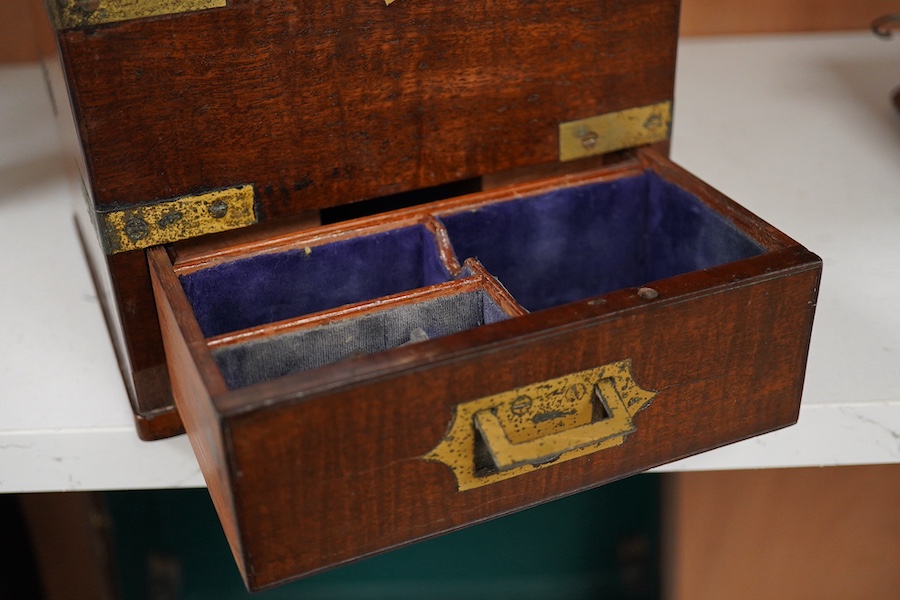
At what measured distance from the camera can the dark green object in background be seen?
1.42m

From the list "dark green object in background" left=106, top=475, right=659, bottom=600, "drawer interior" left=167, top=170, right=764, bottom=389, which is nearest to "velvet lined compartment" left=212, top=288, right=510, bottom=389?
"drawer interior" left=167, top=170, right=764, bottom=389

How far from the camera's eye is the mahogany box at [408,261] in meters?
0.67

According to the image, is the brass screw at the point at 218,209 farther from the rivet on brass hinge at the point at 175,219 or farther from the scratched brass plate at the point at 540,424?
the scratched brass plate at the point at 540,424

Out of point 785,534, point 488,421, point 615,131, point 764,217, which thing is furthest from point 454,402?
point 785,534

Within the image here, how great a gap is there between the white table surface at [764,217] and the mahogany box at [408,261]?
7cm

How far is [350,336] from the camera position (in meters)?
0.77

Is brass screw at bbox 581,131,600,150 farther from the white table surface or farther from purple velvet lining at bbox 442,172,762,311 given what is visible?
the white table surface

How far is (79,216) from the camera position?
1129 millimetres

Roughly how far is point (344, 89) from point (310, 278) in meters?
0.15

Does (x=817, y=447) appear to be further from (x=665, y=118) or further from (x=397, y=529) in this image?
(x=397, y=529)

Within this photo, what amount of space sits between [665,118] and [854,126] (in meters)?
0.53

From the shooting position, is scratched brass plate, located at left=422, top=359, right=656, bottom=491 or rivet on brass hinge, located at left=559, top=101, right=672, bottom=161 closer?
scratched brass plate, located at left=422, top=359, right=656, bottom=491

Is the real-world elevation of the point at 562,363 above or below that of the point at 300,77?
below

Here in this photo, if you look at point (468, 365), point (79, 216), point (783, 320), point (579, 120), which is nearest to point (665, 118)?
point (579, 120)
